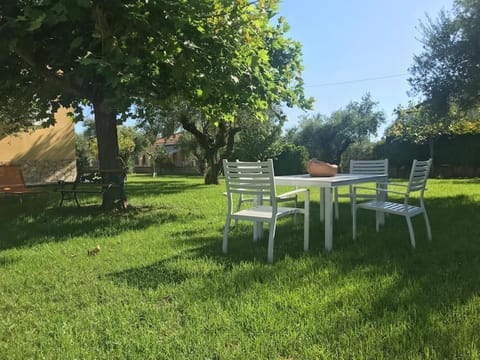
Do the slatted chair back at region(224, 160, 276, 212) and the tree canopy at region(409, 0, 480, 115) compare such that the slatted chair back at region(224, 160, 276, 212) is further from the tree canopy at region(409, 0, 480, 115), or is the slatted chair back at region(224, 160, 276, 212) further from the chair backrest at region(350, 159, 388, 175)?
the tree canopy at region(409, 0, 480, 115)

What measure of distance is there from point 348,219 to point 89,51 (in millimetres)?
5205

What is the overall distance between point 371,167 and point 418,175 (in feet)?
7.35

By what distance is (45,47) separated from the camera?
6.59 meters

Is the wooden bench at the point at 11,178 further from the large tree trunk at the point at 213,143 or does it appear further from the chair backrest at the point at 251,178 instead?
the large tree trunk at the point at 213,143

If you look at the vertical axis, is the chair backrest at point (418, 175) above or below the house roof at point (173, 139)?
below

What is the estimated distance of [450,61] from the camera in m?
9.48

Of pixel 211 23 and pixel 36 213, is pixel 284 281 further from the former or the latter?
pixel 36 213

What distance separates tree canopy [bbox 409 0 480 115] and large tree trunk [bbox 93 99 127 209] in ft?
26.2

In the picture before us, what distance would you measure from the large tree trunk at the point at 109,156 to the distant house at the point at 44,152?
10.9 metres

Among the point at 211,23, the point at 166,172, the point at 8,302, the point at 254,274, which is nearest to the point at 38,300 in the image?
the point at 8,302

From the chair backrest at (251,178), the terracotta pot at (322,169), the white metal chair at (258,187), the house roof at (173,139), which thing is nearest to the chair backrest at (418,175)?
the terracotta pot at (322,169)

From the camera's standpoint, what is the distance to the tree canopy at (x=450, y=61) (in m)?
8.91

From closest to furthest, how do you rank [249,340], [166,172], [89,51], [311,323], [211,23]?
[249,340]
[311,323]
[211,23]
[89,51]
[166,172]

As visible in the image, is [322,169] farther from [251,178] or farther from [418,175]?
[251,178]
